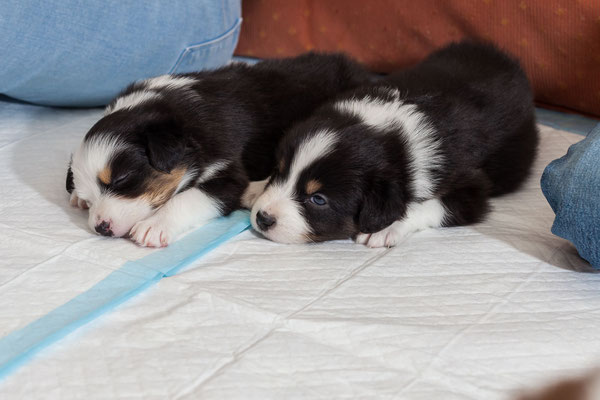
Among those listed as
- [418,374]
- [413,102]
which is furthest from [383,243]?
[418,374]

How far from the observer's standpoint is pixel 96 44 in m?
3.60

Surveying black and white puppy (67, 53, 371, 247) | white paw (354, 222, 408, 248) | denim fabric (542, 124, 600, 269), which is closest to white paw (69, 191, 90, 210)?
black and white puppy (67, 53, 371, 247)

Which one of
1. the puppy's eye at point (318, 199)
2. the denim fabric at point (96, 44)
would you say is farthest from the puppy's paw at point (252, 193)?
the denim fabric at point (96, 44)

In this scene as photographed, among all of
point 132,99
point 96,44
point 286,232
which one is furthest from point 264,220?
point 96,44

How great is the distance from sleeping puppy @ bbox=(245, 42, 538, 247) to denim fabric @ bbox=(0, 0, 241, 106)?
4.10 feet

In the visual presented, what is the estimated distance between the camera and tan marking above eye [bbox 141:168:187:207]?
2.76 m

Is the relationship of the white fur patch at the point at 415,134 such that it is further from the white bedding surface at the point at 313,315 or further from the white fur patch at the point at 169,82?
the white fur patch at the point at 169,82

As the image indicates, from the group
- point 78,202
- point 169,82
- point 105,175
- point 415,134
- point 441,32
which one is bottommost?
point 78,202

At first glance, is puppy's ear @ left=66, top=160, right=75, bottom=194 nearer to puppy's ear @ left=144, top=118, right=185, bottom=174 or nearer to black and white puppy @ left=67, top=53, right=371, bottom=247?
black and white puppy @ left=67, top=53, right=371, bottom=247

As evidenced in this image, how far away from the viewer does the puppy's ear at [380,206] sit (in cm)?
262

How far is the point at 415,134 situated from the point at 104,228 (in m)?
1.37

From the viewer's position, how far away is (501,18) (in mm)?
4090

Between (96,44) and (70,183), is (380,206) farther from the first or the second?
(96,44)

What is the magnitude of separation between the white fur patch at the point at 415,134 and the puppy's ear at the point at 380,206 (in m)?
0.17
